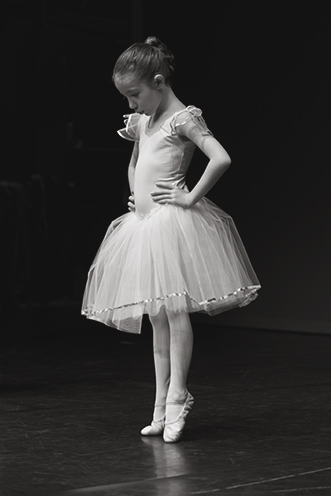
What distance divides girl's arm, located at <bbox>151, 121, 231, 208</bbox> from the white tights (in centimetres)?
29

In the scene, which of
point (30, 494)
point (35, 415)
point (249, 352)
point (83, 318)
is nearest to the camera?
point (30, 494)

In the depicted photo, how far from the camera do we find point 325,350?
4.54 metres

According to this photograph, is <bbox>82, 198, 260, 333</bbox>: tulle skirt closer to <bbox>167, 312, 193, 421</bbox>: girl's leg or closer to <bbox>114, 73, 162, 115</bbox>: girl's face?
<bbox>167, 312, 193, 421</bbox>: girl's leg

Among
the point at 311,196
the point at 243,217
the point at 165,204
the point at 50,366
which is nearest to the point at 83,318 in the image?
the point at 243,217

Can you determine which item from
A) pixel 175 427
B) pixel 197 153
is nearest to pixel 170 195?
pixel 175 427

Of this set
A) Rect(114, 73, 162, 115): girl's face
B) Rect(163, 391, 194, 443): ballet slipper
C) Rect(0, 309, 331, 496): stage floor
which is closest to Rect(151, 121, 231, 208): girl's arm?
Rect(114, 73, 162, 115): girl's face

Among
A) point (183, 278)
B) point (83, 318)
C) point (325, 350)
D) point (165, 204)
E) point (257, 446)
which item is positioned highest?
point (165, 204)

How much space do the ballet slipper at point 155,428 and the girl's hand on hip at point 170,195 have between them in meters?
0.54

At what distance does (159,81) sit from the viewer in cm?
255

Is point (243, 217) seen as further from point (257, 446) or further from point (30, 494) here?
point (30, 494)

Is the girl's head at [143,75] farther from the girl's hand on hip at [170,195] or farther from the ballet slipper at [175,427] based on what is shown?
the ballet slipper at [175,427]

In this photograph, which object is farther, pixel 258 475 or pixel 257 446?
pixel 257 446

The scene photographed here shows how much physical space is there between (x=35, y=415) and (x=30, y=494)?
0.94 metres

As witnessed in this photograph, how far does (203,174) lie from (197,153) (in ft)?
11.2
